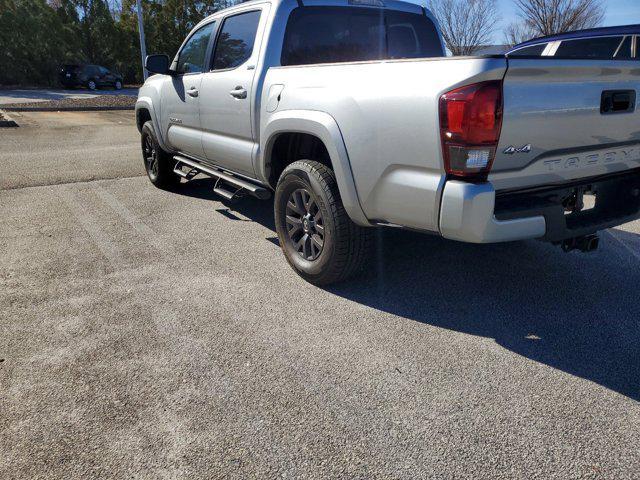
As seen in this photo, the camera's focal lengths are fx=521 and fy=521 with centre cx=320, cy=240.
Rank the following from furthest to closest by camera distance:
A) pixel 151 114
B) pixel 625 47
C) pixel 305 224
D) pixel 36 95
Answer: pixel 36 95, pixel 625 47, pixel 151 114, pixel 305 224

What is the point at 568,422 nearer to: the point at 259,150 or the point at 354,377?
the point at 354,377

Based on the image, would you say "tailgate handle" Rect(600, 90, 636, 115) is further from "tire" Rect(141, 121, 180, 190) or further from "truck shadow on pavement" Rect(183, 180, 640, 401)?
"tire" Rect(141, 121, 180, 190)

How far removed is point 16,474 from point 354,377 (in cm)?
151

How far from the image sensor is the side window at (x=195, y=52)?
5.04m

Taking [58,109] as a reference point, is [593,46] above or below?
above

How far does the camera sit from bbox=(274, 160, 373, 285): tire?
3393 millimetres

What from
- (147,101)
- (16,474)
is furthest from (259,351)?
(147,101)

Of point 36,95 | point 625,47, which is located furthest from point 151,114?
point 36,95

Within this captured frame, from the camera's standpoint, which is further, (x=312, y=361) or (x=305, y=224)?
(x=305, y=224)

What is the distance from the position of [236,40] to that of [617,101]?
300 centimetres

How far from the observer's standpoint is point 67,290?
364cm

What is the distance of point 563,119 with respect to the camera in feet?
8.89

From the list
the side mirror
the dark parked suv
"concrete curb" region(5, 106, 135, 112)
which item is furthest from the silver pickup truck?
the dark parked suv

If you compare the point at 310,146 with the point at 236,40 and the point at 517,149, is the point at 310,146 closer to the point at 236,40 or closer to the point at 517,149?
the point at 236,40
